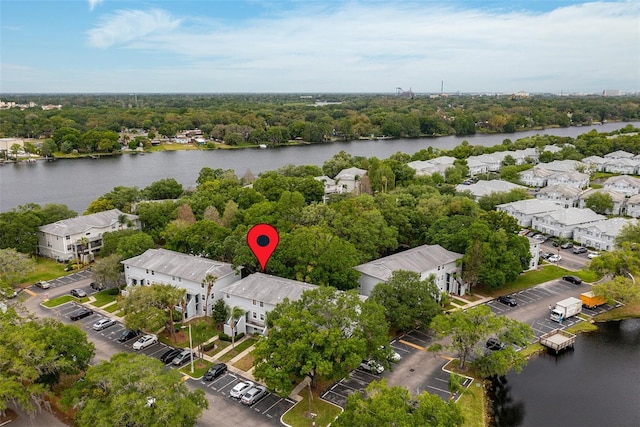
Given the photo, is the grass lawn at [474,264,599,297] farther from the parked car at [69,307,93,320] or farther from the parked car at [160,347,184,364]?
the parked car at [69,307,93,320]

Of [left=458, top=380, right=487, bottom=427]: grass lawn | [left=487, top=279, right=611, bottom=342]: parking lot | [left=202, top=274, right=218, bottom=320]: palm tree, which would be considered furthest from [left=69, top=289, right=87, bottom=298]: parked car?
[left=487, top=279, right=611, bottom=342]: parking lot

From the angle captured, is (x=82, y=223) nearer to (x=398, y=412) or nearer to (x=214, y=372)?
(x=214, y=372)

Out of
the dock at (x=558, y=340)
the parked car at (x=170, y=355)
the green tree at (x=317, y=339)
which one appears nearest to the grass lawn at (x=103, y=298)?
the parked car at (x=170, y=355)

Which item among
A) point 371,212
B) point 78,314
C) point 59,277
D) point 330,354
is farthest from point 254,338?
point 59,277

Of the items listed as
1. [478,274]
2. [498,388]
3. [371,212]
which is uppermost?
[371,212]

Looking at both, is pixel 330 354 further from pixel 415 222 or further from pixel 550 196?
pixel 550 196

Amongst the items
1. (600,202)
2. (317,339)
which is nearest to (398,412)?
(317,339)
